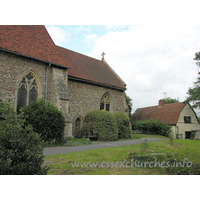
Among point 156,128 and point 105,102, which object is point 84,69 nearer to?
point 105,102

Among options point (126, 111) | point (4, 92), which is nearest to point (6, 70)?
point (4, 92)

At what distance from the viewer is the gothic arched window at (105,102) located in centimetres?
1941

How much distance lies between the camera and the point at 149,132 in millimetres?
24594

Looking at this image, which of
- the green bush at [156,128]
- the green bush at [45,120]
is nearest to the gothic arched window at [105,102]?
the green bush at [156,128]

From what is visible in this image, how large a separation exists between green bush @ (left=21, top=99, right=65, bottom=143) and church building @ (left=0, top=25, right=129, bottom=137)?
1.36 meters

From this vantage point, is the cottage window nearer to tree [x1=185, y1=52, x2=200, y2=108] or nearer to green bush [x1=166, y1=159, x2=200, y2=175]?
tree [x1=185, y1=52, x2=200, y2=108]

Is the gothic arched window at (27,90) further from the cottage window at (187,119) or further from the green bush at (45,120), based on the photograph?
the cottage window at (187,119)

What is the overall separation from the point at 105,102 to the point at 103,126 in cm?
593

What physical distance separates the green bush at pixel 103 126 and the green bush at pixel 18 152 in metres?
10.9

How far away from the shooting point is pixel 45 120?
1034 centimetres

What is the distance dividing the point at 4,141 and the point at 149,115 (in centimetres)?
2924

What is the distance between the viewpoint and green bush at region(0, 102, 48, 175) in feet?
9.82

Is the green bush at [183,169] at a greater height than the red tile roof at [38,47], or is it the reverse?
the red tile roof at [38,47]

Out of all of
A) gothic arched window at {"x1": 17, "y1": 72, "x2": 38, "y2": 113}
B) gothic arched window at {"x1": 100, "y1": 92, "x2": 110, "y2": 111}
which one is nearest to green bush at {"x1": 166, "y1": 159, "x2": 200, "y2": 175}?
gothic arched window at {"x1": 17, "y1": 72, "x2": 38, "y2": 113}
